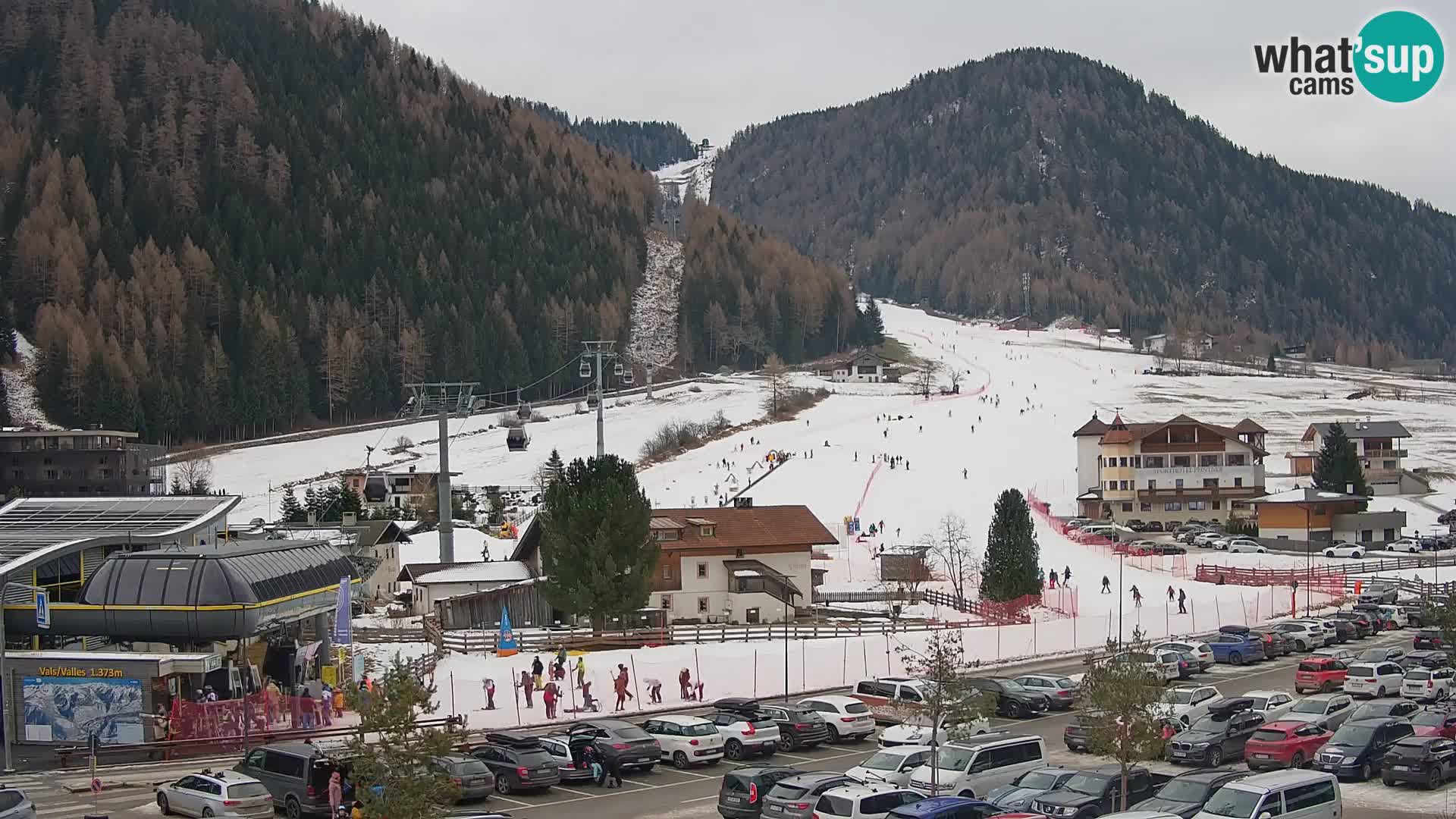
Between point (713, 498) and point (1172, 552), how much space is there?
83.9 feet

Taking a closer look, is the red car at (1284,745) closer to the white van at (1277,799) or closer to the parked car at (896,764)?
the white van at (1277,799)

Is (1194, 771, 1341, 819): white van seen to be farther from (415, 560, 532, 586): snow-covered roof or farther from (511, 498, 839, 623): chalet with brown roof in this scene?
(415, 560, 532, 586): snow-covered roof

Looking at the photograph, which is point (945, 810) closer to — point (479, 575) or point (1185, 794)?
point (1185, 794)

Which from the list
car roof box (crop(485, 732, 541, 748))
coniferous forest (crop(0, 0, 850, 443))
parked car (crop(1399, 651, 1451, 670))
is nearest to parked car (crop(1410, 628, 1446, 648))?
parked car (crop(1399, 651, 1451, 670))

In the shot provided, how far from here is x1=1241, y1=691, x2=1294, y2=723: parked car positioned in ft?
99.8

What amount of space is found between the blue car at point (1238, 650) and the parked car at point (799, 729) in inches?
586

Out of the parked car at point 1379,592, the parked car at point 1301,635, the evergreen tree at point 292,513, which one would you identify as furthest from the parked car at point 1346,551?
the evergreen tree at point 292,513

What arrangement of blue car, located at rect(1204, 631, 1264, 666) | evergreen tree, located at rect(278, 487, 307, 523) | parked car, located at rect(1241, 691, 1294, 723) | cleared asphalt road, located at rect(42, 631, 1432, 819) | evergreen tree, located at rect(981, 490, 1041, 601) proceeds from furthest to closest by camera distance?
evergreen tree, located at rect(278, 487, 307, 523) < evergreen tree, located at rect(981, 490, 1041, 601) < blue car, located at rect(1204, 631, 1264, 666) < parked car, located at rect(1241, 691, 1294, 723) < cleared asphalt road, located at rect(42, 631, 1432, 819)

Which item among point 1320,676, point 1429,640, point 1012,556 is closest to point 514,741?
point 1320,676

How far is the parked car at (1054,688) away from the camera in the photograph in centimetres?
3331

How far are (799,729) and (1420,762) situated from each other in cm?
1058

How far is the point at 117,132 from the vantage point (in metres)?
179

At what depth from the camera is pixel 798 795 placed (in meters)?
22.1

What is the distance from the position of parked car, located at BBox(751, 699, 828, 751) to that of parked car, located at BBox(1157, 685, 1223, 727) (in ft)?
20.7
